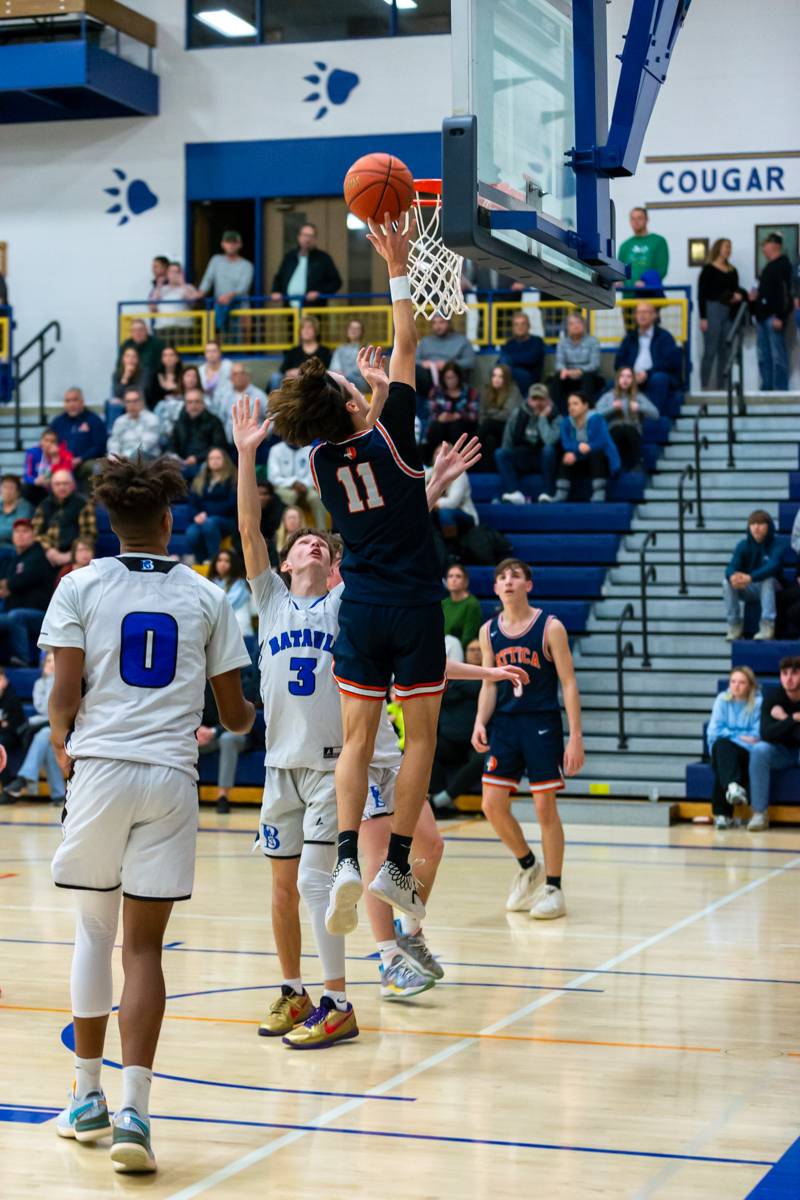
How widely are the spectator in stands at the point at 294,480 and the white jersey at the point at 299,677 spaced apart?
31.4 ft

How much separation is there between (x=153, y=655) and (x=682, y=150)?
15.8 meters

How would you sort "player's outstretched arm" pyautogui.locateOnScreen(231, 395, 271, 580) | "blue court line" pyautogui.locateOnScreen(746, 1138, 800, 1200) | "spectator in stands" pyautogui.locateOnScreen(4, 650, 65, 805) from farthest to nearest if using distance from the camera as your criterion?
"spectator in stands" pyautogui.locateOnScreen(4, 650, 65, 805) → "player's outstretched arm" pyautogui.locateOnScreen(231, 395, 271, 580) → "blue court line" pyautogui.locateOnScreen(746, 1138, 800, 1200)

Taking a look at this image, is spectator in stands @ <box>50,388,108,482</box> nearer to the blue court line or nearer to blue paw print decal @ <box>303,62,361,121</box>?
blue paw print decal @ <box>303,62,361,121</box>

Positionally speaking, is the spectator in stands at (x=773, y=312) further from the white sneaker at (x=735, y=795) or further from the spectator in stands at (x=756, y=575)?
the white sneaker at (x=735, y=795)

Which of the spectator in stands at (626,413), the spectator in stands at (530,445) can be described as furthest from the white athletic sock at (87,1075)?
the spectator in stands at (626,413)

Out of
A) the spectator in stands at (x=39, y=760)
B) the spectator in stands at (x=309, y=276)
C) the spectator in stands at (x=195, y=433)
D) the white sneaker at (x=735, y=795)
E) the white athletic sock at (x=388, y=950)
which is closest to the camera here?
the white athletic sock at (x=388, y=950)

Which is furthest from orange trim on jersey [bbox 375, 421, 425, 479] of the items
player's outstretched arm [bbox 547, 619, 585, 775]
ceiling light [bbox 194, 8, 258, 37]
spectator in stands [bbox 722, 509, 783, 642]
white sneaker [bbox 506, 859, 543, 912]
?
ceiling light [bbox 194, 8, 258, 37]

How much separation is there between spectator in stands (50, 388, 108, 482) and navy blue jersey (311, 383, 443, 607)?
1259 centimetres

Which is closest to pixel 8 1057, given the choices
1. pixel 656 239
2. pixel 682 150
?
pixel 656 239

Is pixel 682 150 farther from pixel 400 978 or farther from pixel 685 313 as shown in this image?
pixel 400 978

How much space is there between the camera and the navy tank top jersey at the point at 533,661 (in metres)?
9.52

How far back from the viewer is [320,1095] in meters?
5.54

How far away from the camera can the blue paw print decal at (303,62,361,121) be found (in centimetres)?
2081

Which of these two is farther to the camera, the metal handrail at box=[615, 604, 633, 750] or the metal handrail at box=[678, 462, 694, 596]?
the metal handrail at box=[678, 462, 694, 596]
